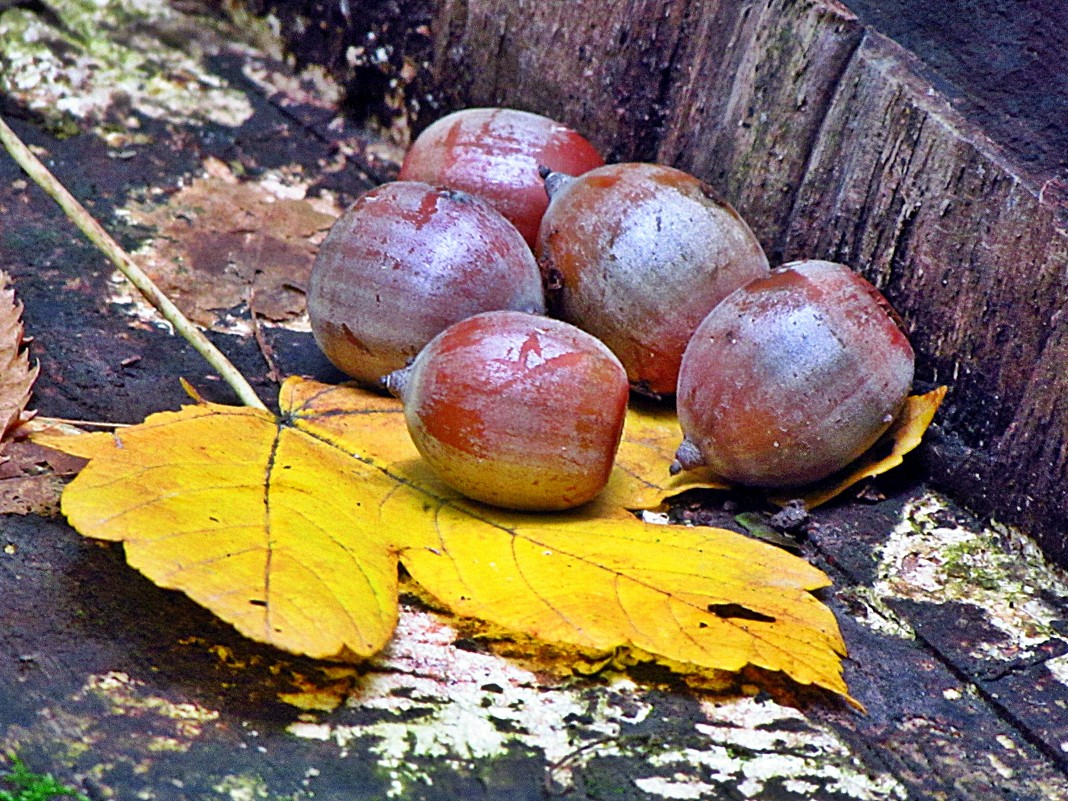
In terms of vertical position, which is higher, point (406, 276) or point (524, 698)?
point (406, 276)

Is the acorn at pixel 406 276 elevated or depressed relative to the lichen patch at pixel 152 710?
elevated

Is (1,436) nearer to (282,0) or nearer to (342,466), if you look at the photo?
(342,466)

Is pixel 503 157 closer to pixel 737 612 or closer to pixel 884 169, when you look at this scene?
pixel 884 169

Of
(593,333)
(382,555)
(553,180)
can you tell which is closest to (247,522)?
(382,555)

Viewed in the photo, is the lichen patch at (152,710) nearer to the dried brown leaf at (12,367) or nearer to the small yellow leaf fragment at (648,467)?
the dried brown leaf at (12,367)

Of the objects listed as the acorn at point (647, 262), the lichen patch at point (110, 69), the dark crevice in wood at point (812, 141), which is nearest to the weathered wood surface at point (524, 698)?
the acorn at point (647, 262)
